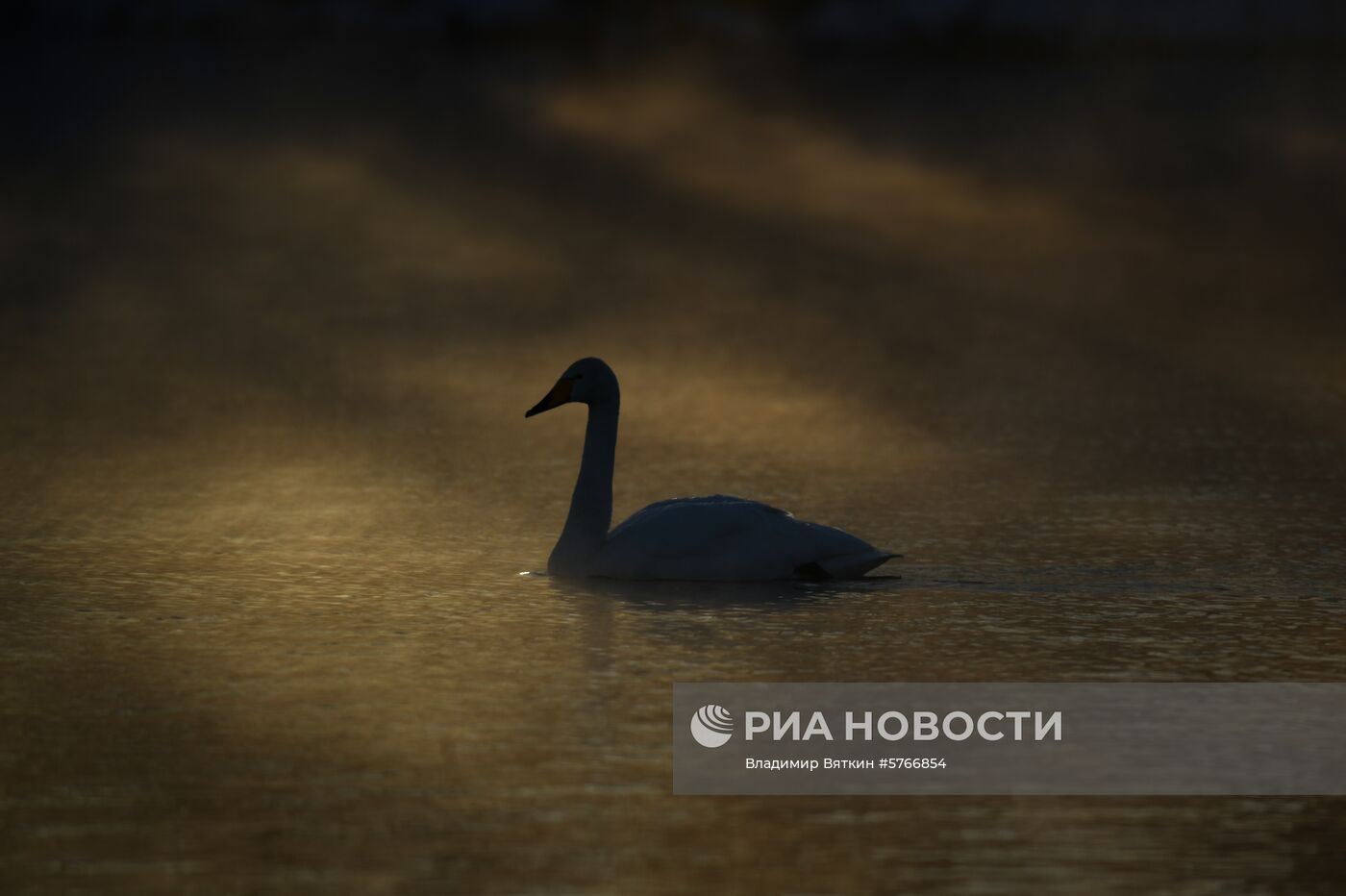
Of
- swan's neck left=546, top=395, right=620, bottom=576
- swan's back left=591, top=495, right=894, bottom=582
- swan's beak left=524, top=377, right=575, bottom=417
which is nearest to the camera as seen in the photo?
swan's back left=591, top=495, right=894, bottom=582

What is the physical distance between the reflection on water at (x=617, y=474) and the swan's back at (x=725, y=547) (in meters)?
0.08

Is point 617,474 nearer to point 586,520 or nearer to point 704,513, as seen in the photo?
point 586,520

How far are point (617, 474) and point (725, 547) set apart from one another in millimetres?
2111

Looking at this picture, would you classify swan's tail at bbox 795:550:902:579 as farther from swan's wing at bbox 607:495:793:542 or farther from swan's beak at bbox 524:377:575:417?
swan's beak at bbox 524:377:575:417

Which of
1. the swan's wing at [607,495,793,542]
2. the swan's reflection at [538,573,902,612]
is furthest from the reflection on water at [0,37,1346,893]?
the swan's wing at [607,495,793,542]

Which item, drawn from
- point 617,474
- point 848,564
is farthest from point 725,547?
point 617,474

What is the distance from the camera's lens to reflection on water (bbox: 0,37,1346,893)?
532cm

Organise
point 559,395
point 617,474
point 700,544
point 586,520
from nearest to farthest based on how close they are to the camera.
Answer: point 700,544, point 586,520, point 559,395, point 617,474

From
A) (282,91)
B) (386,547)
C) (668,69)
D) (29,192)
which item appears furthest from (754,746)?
→ (668,69)

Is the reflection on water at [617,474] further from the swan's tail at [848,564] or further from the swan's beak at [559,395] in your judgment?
the swan's beak at [559,395]

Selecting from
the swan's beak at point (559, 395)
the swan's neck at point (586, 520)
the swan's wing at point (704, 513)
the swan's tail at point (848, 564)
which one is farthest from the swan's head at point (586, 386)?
the swan's tail at point (848, 564)

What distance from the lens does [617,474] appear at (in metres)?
9.67

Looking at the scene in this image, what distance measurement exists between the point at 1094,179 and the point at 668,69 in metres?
9.39

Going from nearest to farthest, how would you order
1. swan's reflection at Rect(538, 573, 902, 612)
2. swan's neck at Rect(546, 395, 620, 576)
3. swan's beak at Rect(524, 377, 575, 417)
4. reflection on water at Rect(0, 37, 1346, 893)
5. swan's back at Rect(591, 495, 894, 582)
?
1. reflection on water at Rect(0, 37, 1346, 893)
2. swan's reflection at Rect(538, 573, 902, 612)
3. swan's back at Rect(591, 495, 894, 582)
4. swan's neck at Rect(546, 395, 620, 576)
5. swan's beak at Rect(524, 377, 575, 417)
